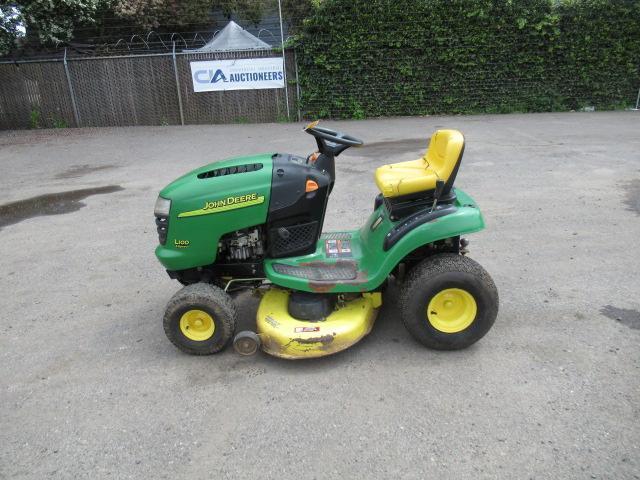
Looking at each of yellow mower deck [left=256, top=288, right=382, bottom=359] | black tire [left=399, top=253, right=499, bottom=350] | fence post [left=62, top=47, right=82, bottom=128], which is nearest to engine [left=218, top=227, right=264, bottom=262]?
yellow mower deck [left=256, top=288, right=382, bottom=359]

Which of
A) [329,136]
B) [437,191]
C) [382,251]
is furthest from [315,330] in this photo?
[329,136]

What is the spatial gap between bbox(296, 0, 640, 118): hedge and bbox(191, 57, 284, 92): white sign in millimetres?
743

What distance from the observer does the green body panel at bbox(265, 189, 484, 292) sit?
3262mm

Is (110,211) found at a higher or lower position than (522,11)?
lower

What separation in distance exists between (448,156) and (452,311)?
1.01 meters

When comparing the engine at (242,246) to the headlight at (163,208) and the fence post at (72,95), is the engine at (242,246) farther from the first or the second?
the fence post at (72,95)

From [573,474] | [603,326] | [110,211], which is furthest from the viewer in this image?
[110,211]

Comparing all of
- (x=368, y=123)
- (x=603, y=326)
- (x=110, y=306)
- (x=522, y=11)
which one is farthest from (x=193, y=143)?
(x=603, y=326)

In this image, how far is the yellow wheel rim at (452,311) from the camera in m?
3.32

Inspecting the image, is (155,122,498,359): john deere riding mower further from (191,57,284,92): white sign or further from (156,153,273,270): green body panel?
(191,57,284,92): white sign

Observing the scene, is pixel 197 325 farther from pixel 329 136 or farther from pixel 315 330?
pixel 329 136

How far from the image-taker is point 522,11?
13328mm

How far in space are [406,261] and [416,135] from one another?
334 inches

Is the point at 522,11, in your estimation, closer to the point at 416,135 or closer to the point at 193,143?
the point at 416,135
